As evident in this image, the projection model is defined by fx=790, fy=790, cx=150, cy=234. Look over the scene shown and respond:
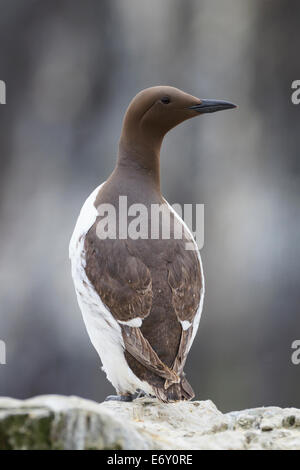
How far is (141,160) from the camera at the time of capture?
234 centimetres

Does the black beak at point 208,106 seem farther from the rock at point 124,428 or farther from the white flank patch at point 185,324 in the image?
the rock at point 124,428

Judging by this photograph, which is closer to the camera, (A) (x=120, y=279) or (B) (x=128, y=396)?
(A) (x=120, y=279)

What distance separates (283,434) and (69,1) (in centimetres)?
378

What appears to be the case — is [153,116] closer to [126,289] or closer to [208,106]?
[208,106]

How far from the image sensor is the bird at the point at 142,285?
6.50 ft

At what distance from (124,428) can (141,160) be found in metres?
1.19

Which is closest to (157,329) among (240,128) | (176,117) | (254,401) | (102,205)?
(102,205)

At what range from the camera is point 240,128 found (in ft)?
16.2

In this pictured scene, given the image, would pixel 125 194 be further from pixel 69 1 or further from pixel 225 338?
pixel 69 1

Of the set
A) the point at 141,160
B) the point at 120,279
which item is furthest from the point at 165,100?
the point at 120,279

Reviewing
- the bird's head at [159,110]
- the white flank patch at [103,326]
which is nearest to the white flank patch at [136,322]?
the white flank patch at [103,326]

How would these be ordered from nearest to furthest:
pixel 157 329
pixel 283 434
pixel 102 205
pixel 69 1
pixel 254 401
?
pixel 283 434 → pixel 157 329 → pixel 102 205 → pixel 254 401 → pixel 69 1

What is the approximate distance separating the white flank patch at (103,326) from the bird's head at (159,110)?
310mm

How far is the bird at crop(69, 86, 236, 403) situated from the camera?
198cm
